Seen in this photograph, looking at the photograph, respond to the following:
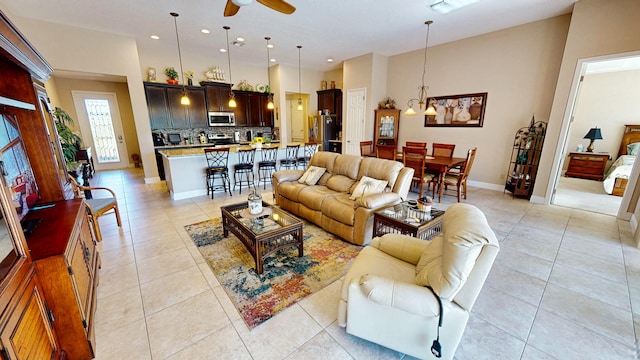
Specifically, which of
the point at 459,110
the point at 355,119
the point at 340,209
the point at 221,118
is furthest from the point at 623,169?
the point at 221,118

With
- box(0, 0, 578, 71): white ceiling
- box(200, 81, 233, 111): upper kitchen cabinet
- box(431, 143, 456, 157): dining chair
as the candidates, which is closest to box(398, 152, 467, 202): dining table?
box(431, 143, 456, 157): dining chair

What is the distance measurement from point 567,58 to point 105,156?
1153 cm

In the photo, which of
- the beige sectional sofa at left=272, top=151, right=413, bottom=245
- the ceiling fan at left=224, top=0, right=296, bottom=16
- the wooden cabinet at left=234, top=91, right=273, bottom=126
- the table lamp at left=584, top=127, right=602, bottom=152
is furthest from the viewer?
the wooden cabinet at left=234, top=91, right=273, bottom=126

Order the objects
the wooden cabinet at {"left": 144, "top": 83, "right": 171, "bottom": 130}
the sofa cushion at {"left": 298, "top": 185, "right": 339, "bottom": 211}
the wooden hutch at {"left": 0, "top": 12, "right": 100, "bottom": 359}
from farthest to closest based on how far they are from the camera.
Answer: the wooden cabinet at {"left": 144, "top": 83, "right": 171, "bottom": 130}
the sofa cushion at {"left": 298, "top": 185, "right": 339, "bottom": 211}
the wooden hutch at {"left": 0, "top": 12, "right": 100, "bottom": 359}

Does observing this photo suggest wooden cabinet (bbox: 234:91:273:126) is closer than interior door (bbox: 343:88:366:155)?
No

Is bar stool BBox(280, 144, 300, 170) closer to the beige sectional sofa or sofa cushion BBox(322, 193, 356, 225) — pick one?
the beige sectional sofa

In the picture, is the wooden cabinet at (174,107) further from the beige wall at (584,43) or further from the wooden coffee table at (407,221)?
the beige wall at (584,43)

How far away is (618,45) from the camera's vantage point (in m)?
3.39

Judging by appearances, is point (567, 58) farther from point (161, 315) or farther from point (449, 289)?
point (161, 315)

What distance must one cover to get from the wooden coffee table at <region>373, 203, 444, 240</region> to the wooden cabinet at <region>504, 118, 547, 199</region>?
3313mm

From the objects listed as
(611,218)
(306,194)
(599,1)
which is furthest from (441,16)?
(611,218)

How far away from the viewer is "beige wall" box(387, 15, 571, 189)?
14.4ft

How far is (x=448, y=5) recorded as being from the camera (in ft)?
11.9

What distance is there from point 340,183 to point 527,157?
3.83m
